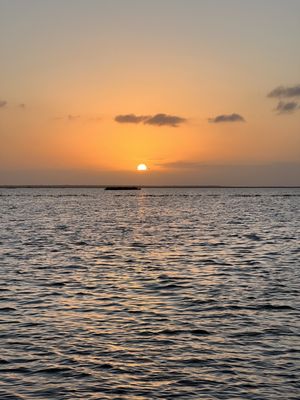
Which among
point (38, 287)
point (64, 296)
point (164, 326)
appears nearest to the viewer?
point (164, 326)

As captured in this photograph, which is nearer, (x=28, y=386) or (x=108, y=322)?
(x=28, y=386)

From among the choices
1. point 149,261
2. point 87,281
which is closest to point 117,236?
point 149,261

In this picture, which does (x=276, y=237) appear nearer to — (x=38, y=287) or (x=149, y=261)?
(x=149, y=261)

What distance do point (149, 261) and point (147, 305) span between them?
14877 millimetres

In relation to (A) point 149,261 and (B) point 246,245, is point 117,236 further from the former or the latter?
(A) point 149,261

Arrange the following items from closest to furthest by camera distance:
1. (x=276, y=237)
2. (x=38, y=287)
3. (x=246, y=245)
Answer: (x=38, y=287), (x=246, y=245), (x=276, y=237)

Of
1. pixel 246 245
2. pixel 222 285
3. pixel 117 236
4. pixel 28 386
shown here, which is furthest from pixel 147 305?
pixel 117 236

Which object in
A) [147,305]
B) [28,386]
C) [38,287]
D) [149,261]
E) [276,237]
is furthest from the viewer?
[276,237]

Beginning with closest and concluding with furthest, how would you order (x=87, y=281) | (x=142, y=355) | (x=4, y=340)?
1. (x=142, y=355)
2. (x=4, y=340)
3. (x=87, y=281)

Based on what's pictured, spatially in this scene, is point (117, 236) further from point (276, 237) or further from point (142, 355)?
point (142, 355)

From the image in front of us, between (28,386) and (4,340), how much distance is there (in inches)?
174

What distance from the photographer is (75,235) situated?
2399 inches

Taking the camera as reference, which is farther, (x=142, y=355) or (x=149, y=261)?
(x=149, y=261)

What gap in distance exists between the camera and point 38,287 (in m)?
27.4
